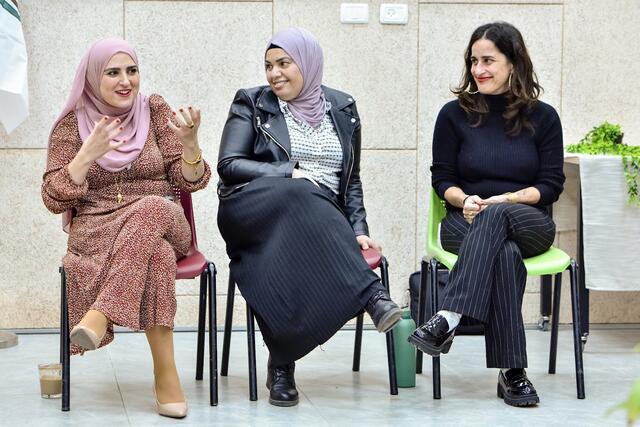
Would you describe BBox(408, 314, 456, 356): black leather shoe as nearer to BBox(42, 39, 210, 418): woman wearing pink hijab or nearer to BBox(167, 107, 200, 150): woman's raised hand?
BBox(42, 39, 210, 418): woman wearing pink hijab

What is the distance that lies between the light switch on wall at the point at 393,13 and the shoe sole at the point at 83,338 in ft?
7.07

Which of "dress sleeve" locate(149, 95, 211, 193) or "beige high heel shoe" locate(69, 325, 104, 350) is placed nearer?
"beige high heel shoe" locate(69, 325, 104, 350)

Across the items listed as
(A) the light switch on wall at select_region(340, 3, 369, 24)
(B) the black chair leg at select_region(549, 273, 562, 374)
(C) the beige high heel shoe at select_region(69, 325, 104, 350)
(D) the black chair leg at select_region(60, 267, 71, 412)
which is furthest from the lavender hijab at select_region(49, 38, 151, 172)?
(B) the black chair leg at select_region(549, 273, 562, 374)

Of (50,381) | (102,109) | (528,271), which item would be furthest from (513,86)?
(50,381)

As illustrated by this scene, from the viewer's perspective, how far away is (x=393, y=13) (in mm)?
4047

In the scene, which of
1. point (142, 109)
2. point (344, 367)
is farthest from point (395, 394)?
point (142, 109)

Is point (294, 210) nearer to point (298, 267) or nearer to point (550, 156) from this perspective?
point (298, 267)

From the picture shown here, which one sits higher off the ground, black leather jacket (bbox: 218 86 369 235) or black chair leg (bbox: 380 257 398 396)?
black leather jacket (bbox: 218 86 369 235)

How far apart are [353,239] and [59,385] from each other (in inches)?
41.4

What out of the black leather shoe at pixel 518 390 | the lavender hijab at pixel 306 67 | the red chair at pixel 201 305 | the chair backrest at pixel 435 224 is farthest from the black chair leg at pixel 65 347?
the black leather shoe at pixel 518 390

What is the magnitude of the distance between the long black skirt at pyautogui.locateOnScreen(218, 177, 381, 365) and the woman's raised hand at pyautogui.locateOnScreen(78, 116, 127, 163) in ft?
1.46

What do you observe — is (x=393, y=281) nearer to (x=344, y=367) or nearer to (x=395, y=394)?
(x=344, y=367)

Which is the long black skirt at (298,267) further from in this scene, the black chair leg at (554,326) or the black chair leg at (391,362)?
the black chair leg at (554,326)

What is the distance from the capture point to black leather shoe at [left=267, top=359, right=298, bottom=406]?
2.84 meters
